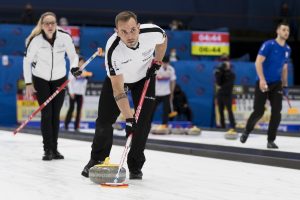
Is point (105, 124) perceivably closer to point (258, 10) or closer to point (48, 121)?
point (48, 121)

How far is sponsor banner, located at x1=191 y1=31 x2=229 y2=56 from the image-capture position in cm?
1767

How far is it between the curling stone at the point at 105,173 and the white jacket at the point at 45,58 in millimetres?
2039

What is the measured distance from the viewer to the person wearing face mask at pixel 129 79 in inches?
182

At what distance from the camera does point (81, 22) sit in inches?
778

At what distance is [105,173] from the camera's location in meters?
4.58

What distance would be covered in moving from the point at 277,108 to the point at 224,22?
1378cm

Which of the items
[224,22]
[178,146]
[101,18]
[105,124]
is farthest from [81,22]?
[105,124]

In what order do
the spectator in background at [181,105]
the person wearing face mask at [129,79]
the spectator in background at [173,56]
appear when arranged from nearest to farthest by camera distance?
the person wearing face mask at [129,79], the spectator in background at [181,105], the spectator in background at [173,56]

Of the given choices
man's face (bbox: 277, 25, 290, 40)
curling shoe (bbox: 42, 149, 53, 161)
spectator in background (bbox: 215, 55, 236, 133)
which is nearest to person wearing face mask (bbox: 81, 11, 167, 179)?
curling shoe (bbox: 42, 149, 53, 161)

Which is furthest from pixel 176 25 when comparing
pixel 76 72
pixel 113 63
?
pixel 113 63

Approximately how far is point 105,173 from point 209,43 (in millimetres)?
13588

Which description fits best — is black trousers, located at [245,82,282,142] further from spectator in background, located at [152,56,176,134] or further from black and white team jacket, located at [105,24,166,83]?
spectator in background, located at [152,56,176,134]

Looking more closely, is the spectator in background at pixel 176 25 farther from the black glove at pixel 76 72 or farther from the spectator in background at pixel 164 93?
the black glove at pixel 76 72

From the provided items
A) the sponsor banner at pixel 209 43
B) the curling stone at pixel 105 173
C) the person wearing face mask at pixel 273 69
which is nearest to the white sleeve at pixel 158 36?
the curling stone at pixel 105 173
